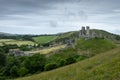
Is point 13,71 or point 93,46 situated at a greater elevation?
point 13,71

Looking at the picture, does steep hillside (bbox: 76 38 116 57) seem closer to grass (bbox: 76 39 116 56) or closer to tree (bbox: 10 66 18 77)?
grass (bbox: 76 39 116 56)

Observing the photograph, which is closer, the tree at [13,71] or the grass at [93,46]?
the tree at [13,71]

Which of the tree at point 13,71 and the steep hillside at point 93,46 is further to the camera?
the steep hillside at point 93,46

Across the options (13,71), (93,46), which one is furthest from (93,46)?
(13,71)

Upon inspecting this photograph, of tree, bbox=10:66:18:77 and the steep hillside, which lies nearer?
tree, bbox=10:66:18:77

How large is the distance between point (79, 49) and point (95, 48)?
8580 millimetres

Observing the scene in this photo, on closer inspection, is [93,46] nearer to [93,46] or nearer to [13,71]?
[93,46]

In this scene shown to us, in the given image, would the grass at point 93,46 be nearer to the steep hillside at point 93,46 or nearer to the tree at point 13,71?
the steep hillside at point 93,46

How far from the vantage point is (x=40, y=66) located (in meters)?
84.7

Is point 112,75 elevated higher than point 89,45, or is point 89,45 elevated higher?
point 112,75

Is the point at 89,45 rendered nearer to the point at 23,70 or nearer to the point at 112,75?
the point at 23,70

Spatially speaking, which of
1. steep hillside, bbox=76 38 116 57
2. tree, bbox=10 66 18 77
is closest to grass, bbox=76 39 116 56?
steep hillside, bbox=76 38 116 57

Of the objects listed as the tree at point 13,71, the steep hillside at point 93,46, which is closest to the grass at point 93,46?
the steep hillside at point 93,46

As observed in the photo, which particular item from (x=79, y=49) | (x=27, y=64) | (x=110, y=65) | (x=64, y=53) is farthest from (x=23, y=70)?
(x=79, y=49)
